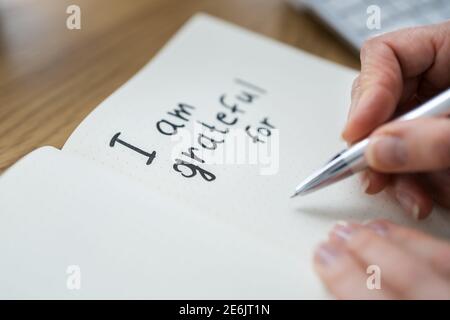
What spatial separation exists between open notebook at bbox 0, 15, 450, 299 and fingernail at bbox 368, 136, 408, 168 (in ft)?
0.22

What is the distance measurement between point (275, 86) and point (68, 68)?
230mm

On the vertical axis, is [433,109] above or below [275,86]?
below

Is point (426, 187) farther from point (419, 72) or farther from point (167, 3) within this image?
point (167, 3)

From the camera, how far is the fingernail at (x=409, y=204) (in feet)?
1.41

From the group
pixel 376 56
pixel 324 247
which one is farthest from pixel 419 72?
pixel 324 247

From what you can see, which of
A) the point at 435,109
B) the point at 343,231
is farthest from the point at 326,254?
the point at 435,109

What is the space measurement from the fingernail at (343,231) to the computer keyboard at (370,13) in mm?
294

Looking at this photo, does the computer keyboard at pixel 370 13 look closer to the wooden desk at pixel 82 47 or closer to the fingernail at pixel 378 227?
the wooden desk at pixel 82 47

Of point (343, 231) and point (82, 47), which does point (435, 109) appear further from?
Result: point (82, 47)

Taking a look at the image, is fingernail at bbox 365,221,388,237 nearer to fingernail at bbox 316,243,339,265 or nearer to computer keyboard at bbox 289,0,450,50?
fingernail at bbox 316,243,339,265

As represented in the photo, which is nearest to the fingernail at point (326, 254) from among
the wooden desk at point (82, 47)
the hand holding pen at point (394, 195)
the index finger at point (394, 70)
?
the hand holding pen at point (394, 195)

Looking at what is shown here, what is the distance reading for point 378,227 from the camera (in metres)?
0.40
